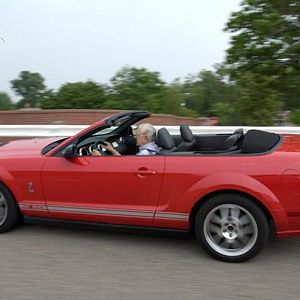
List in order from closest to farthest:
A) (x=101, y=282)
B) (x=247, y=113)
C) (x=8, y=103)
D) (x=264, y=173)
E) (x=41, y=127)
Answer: (x=101, y=282) → (x=264, y=173) → (x=41, y=127) → (x=247, y=113) → (x=8, y=103)

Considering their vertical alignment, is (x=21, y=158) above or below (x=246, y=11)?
below

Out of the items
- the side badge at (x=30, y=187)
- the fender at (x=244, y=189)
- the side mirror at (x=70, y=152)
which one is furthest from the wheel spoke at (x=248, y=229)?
the side badge at (x=30, y=187)

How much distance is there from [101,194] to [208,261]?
1.18m

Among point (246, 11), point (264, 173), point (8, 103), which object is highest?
point (246, 11)

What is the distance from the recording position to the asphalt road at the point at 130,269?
357cm

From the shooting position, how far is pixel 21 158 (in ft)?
15.9

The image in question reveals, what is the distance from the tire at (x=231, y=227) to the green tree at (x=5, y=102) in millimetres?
34091

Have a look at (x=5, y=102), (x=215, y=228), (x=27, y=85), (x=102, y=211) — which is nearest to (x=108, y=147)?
(x=102, y=211)

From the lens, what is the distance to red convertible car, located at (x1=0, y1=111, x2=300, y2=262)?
4066 mm

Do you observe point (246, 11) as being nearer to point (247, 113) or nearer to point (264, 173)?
point (247, 113)

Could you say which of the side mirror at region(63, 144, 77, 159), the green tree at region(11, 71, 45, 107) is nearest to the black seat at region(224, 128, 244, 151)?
the side mirror at region(63, 144, 77, 159)

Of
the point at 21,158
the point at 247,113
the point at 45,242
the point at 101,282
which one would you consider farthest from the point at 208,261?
the point at 247,113

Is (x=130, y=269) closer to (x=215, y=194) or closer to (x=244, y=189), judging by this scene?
(x=215, y=194)

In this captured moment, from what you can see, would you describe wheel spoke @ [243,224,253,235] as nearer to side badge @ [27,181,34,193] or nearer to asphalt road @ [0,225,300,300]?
asphalt road @ [0,225,300,300]
